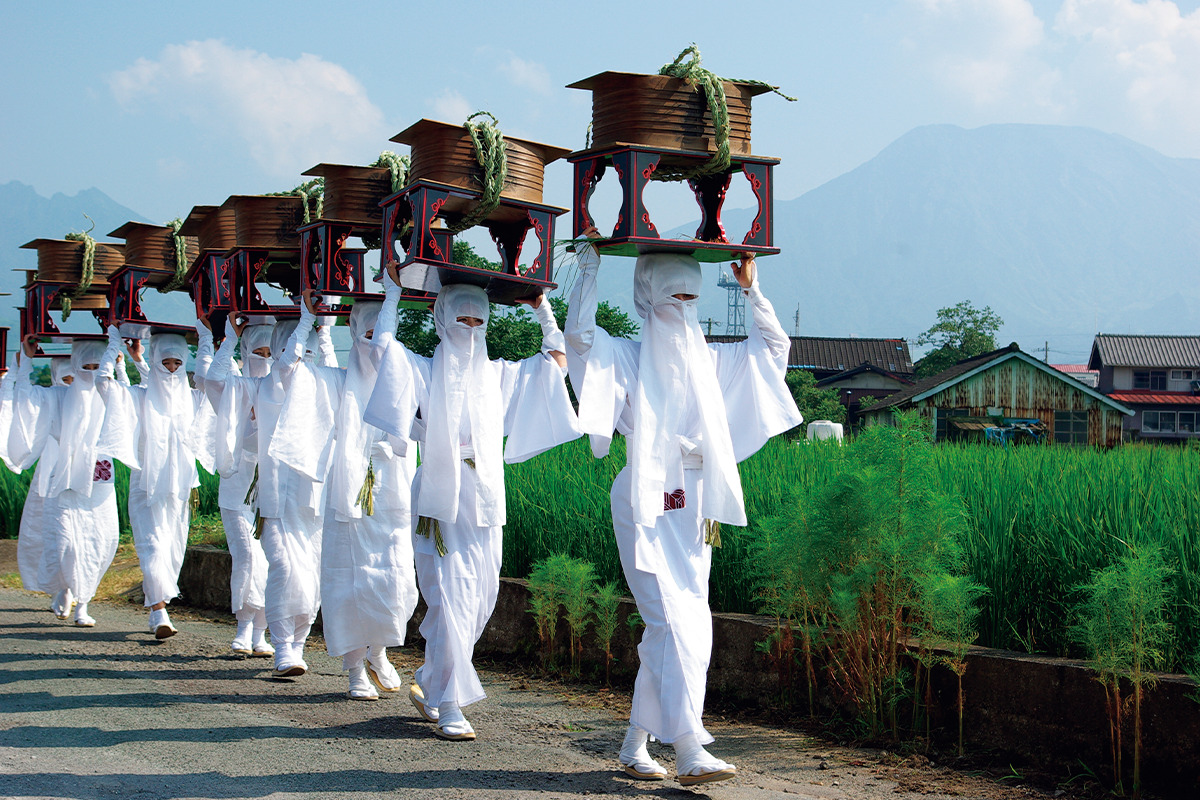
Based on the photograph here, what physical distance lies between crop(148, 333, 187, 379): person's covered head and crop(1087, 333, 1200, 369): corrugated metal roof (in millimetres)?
42553

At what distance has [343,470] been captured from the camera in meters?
6.49

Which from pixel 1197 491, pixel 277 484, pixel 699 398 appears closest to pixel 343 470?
pixel 277 484

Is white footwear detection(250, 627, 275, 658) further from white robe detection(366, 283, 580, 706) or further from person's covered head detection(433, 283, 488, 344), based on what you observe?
person's covered head detection(433, 283, 488, 344)

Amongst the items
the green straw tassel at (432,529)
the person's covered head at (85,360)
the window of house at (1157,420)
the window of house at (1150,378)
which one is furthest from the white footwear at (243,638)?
the window of house at (1150,378)

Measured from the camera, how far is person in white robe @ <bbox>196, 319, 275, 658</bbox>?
7.88 meters

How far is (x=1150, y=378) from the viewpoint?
1793 inches

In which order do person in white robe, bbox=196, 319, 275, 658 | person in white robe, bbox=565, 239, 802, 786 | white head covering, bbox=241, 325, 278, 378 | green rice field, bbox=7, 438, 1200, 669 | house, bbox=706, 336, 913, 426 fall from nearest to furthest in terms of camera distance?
person in white robe, bbox=565, 239, 802, 786 → green rice field, bbox=7, 438, 1200, 669 → person in white robe, bbox=196, 319, 275, 658 → white head covering, bbox=241, 325, 278, 378 → house, bbox=706, 336, 913, 426

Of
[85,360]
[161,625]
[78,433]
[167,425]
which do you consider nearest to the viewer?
[161,625]

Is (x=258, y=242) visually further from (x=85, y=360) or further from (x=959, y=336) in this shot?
(x=959, y=336)

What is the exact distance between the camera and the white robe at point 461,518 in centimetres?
553

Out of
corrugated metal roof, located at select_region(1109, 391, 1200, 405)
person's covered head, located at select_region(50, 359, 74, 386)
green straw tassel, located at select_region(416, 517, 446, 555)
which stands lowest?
green straw tassel, located at select_region(416, 517, 446, 555)

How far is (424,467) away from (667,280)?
5.41 ft

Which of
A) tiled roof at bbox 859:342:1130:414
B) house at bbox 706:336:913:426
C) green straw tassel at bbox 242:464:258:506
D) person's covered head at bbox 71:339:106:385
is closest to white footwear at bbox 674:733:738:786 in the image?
green straw tassel at bbox 242:464:258:506

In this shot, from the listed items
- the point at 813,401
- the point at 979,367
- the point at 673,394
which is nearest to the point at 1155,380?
the point at 813,401
